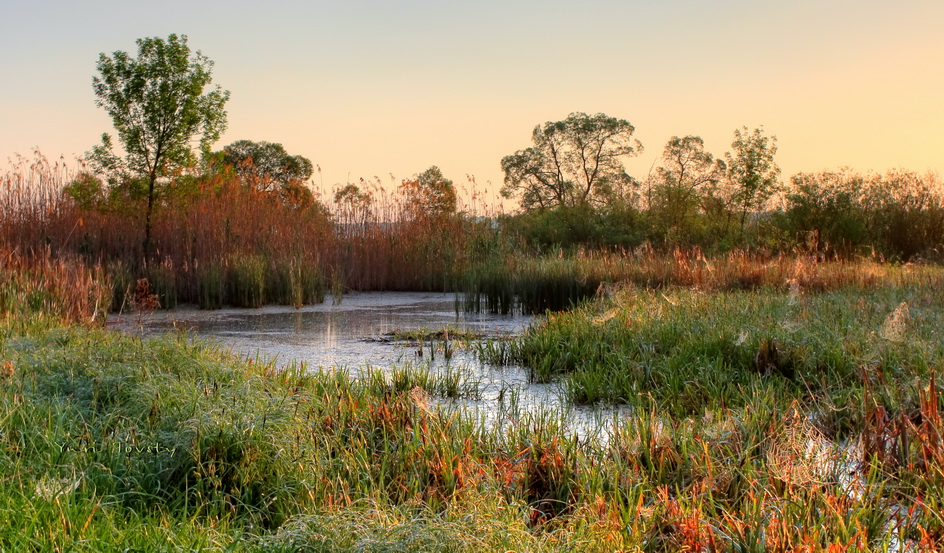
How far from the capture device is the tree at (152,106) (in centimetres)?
1348

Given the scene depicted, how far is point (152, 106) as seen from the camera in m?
13.5

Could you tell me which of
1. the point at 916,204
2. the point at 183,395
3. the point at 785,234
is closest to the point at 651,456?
the point at 183,395

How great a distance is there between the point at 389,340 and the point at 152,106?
8544 millimetres

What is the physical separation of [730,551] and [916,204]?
20860 millimetres

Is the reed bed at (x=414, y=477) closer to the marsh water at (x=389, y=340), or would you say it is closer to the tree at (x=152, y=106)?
the marsh water at (x=389, y=340)

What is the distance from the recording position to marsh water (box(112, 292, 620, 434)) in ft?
14.8

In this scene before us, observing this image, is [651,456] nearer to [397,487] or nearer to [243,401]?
[397,487]

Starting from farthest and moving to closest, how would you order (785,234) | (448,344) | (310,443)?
(785,234) < (448,344) < (310,443)

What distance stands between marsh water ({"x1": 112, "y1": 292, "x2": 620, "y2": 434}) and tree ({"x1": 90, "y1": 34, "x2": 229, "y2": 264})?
4323 mm

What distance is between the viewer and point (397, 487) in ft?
9.52

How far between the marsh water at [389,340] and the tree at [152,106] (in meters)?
4.32

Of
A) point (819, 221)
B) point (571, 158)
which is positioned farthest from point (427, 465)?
point (571, 158)

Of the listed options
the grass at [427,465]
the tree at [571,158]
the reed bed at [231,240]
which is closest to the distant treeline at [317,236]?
the reed bed at [231,240]

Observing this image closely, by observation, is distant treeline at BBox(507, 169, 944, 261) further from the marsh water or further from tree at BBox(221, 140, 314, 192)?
tree at BBox(221, 140, 314, 192)
